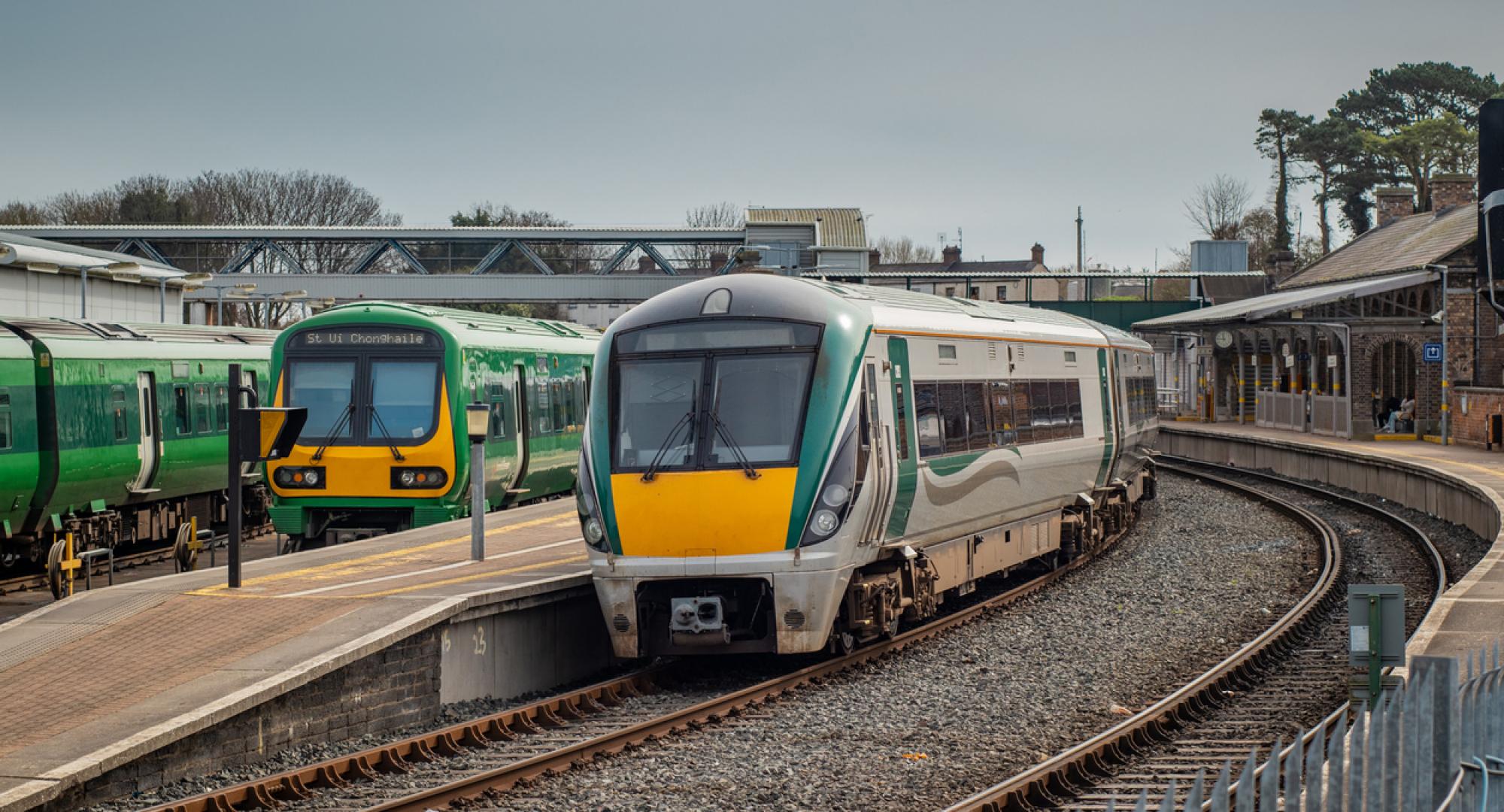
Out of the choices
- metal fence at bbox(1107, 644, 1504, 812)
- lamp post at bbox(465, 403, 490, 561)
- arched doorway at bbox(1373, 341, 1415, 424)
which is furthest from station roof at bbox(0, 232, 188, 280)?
metal fence at bbox(1107, 644, 1504, 812)

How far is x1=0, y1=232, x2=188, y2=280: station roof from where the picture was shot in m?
31.3

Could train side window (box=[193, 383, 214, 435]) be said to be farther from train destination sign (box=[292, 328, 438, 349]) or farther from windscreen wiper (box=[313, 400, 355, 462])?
windscreen wiper (box=[313, 400, 355, 462])

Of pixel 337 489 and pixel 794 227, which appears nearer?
pixel 337 489

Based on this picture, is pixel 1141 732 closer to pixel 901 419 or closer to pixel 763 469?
pixel 763 469

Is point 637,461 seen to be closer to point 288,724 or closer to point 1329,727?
point 288,724

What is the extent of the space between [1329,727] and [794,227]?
48588 mm

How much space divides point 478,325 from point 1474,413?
72.7 feet

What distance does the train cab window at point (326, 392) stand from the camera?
17.4 meters

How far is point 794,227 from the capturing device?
5778 cm

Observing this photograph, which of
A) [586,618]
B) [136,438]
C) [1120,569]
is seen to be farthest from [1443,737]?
[136,438]

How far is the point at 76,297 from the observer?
37344 mm

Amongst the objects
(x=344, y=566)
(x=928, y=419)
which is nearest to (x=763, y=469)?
(x=928, y=419)

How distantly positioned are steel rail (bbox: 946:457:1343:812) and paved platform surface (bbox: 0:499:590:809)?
13.8 feet

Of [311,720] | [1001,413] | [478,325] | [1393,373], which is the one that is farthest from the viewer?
[1393,373]
